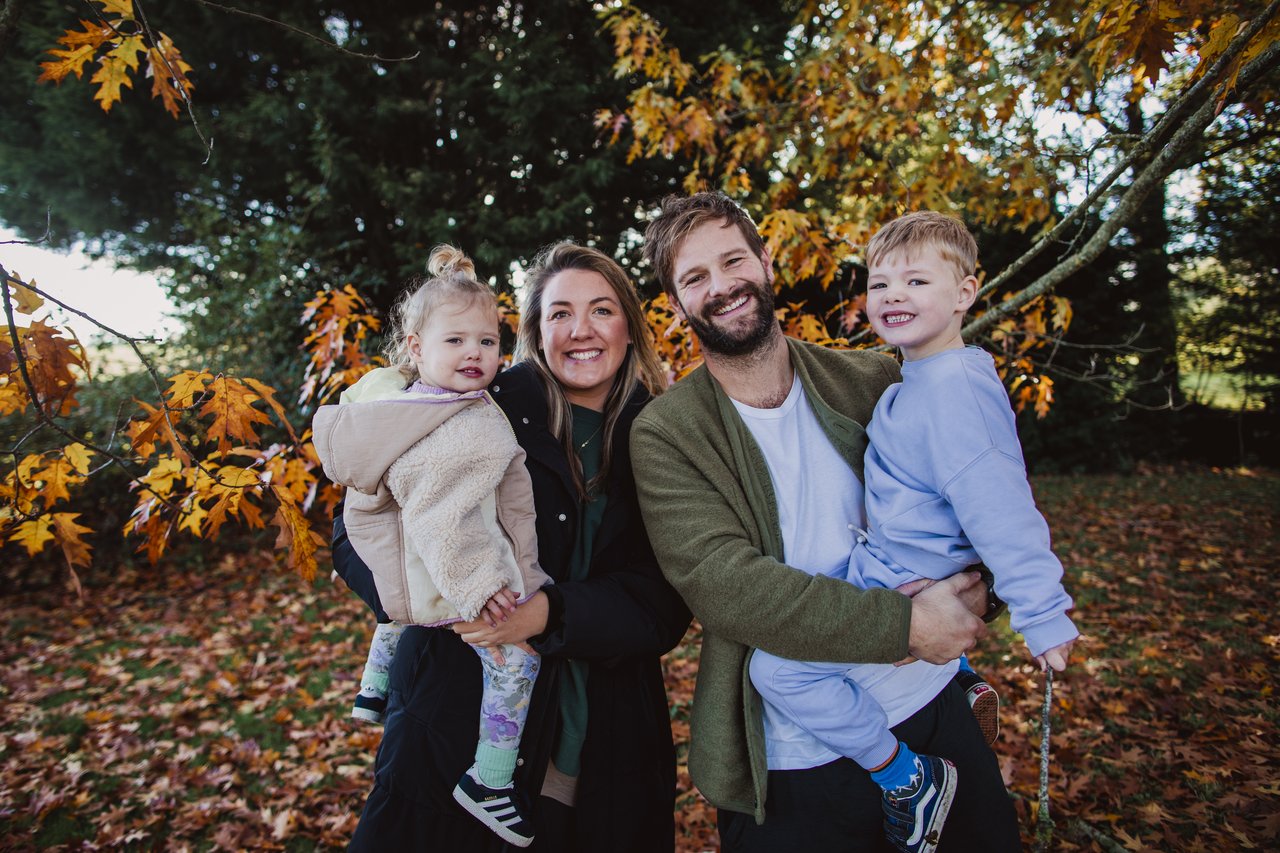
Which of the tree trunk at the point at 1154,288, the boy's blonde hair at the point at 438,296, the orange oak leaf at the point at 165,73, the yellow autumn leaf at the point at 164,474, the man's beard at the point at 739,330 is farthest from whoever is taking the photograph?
the tree trunk at the point at 1154,288

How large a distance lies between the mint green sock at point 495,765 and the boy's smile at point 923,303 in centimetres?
153

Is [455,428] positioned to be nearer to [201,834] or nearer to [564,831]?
[564,831]

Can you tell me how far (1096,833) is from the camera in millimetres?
3021

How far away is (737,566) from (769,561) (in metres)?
0.08

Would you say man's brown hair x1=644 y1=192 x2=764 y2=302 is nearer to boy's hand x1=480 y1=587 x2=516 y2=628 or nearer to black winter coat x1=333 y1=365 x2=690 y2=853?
black winter coat x1=333 y1=365 x2=690 y2=853

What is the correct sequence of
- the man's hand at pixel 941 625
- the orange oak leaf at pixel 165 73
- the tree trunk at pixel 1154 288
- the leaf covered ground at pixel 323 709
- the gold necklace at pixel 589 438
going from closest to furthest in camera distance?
1. the man's hand at pixel 941 625
2. the gold necklace at pixel 589 438
3. the orange oak leaf at pixel 165 73
4. the leaf covered ground at pixel 323 709
5. the tree trunk at pixel 1154 288

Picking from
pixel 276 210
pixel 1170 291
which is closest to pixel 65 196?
pixel 276 210

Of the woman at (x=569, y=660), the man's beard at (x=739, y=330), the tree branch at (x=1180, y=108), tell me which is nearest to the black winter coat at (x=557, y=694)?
the woman at (x=569, y=660)

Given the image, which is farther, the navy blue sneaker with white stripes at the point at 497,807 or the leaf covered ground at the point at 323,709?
the leaf covered ground at the point at 323,709

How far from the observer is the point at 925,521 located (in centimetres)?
170

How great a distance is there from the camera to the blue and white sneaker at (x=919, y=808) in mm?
1674

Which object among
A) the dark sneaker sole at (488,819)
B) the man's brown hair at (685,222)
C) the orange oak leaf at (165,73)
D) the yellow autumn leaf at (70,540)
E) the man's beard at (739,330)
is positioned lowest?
the dark sneaker sole at (488,819)

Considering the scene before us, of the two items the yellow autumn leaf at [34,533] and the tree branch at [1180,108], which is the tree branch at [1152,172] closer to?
the tree branch at [1180,108]

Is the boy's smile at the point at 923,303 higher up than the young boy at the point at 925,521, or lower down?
higher up
